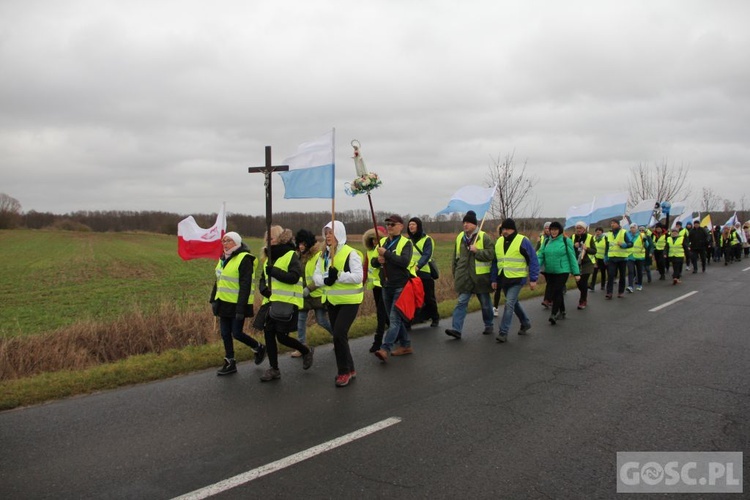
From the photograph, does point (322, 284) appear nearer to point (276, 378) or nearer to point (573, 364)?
point (276, 378)

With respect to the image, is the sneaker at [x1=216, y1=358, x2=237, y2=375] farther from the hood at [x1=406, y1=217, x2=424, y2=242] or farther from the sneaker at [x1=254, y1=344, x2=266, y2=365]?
the hood at [x1=406, y1=217, x2=424, y2=242]

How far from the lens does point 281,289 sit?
604 cm

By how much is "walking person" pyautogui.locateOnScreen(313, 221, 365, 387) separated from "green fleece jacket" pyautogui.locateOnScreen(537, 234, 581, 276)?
5.21 m

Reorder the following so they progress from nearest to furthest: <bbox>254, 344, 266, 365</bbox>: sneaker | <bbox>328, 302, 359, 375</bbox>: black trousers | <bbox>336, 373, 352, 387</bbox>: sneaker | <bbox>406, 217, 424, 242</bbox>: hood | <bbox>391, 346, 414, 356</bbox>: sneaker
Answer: <bbox>336, 373, 352, 387</bbox>: sneaker → <bbox>328, 302, 359, 375</bbox>: black trousers → <bbox>254, 344, 266, 365</bbox>: sneaker → <bbox>391, 346, 414, 356</bbox>: sneaker → <bbox>406, 217, 424, 242</bbox>: hood

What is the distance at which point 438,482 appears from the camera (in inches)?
141

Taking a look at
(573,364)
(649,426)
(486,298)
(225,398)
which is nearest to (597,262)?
(486,298)

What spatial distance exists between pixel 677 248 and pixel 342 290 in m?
14.6

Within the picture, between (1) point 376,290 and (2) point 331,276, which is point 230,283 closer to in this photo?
(2) point 331,276

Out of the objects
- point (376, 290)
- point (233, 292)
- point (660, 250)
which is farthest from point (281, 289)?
point (660, 250)

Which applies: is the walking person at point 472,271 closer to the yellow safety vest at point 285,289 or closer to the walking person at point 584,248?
the yellow safety vest at point 285,289

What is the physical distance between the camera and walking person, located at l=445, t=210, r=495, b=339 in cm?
Answer: 842

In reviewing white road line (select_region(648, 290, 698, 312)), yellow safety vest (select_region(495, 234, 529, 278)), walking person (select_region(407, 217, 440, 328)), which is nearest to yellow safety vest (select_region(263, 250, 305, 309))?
walking person (select_region(407, 217, 440, 328))

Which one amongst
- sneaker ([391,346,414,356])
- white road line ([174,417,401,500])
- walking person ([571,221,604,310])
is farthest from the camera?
walking person ([571,221,604,310])

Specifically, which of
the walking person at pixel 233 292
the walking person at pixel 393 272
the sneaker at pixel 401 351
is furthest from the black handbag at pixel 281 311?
the sneaker at pixel 401 351
